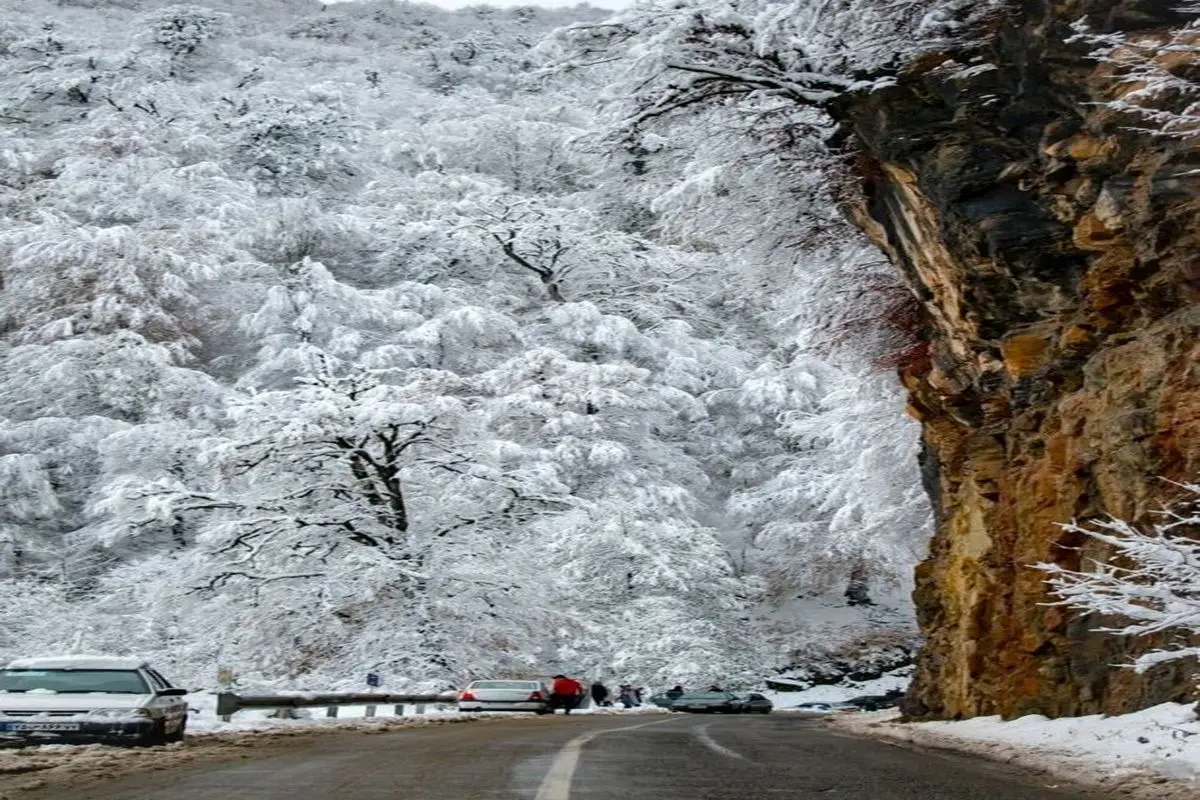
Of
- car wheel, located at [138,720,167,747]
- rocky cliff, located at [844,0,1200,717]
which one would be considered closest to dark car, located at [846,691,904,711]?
rocky cliff, located at [844,0,1200,717]

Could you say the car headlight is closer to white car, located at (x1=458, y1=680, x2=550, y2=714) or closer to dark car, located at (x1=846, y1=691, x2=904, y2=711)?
white car, located at (x1=458, y1=680, x2=550, y2=714)

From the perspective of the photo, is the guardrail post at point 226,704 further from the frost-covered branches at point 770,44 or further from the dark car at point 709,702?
the dark car at point 709,702

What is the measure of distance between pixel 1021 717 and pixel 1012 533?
2412mm

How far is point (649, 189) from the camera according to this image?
1983cm

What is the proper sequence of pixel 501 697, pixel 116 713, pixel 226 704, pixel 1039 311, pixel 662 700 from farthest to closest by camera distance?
pixel 662 700
pixel 501 697
pixel 226 704
pixel 1039 311
pixel 116 713

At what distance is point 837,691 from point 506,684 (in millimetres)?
17292

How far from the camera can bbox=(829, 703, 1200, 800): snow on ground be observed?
751cm

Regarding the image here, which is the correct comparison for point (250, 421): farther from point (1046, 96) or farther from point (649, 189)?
point (1046, 96)

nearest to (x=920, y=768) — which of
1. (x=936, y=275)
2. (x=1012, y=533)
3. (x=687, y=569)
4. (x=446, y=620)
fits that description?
(x=1012, y=533)

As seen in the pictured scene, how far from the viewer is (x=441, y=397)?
28562mm

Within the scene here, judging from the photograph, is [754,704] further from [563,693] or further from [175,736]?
[175,736]

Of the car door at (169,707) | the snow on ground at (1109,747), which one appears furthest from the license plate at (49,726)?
the snow on ground at (1109,747)

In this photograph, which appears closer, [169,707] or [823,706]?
[169,707]

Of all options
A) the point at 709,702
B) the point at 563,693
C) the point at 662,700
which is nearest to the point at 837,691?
the point at 662,700
